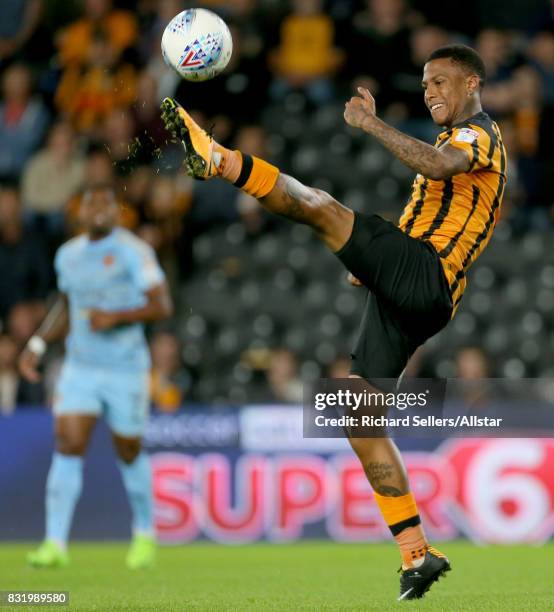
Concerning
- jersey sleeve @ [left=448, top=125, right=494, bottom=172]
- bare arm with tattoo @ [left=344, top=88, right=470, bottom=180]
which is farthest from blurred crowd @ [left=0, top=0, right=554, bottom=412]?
bare arm with tattoo @ [left=344, top=88, right=470, bottom=180]

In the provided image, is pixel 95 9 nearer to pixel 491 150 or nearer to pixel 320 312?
pixel 320 312

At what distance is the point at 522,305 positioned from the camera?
12703mm

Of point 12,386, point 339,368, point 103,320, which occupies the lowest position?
point 12,386

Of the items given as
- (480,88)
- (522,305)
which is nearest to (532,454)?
(522,305)

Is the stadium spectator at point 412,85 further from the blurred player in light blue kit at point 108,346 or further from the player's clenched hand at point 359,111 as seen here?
the player's clenched hand at point 359,111

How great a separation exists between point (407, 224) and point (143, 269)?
3021 millimetres

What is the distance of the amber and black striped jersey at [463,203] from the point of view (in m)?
5.85

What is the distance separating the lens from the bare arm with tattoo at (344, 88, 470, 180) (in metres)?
5.59

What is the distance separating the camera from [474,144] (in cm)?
581

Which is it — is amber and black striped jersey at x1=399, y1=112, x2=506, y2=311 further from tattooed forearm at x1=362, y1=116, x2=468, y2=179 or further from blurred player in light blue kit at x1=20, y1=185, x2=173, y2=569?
blurred player in light blue kit at x1=20, y1=185, x2=173, y2=569

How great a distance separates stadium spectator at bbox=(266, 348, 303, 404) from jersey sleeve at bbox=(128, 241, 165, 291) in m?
2.52

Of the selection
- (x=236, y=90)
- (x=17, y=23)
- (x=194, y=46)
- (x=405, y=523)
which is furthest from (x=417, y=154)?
(x=17, y=23)

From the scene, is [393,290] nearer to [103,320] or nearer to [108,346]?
[103,320]

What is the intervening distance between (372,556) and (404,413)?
3.30 feet
